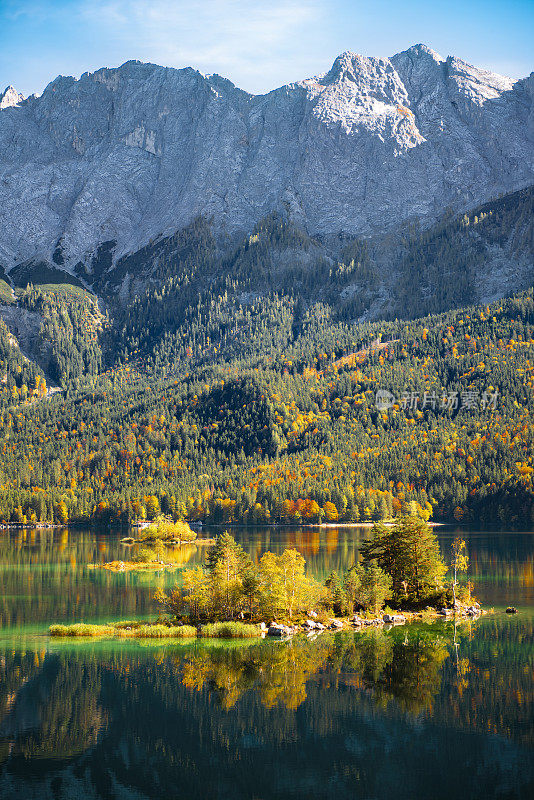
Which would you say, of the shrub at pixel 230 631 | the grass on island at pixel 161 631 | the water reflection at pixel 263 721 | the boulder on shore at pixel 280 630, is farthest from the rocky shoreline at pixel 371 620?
the water reflection at pixel 263 721

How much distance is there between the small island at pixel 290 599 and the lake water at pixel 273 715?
12.3ft

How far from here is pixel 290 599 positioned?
305 feet

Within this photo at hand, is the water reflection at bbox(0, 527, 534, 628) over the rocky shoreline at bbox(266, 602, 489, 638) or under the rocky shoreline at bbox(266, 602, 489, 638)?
over

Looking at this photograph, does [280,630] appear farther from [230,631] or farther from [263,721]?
[263,721]

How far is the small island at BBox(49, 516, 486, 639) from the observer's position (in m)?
88.4

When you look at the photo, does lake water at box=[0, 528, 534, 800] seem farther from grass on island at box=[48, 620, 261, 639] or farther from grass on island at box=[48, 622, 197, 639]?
grass on island at box=[48, 620, 261, 639]

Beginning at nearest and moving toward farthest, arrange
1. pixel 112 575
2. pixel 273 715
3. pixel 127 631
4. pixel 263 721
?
pixel 263 721, pixel 273 715, pixel 127 631, pixel 112 575

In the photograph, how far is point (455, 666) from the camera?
74.1 meters

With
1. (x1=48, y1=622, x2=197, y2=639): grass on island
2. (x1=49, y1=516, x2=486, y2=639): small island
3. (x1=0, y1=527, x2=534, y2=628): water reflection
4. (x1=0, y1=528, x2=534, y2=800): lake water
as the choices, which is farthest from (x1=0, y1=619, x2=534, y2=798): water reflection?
(x1=0, y1=527, x2=534, y2=628): water reflection

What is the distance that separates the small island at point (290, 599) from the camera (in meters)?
88.4

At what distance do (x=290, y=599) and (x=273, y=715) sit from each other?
3111cm

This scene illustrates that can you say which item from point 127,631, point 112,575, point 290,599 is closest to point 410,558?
point 290,599

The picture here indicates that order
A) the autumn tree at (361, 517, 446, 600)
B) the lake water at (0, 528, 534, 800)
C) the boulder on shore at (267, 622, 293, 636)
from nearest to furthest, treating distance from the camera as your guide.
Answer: the lake water at (0, 528, 534, 800), the boulder on shore at (267, 622, 293, 636), the autumn tree at (361, 517, 446, 600)

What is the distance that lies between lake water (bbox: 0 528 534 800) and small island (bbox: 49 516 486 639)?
12.3 feet
